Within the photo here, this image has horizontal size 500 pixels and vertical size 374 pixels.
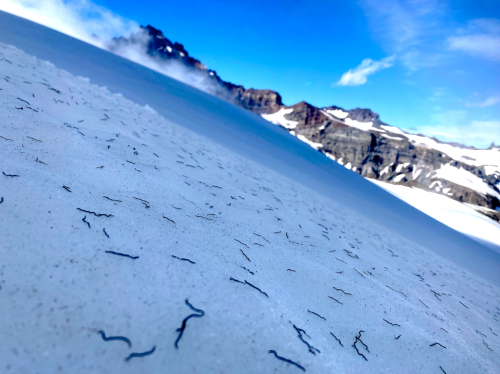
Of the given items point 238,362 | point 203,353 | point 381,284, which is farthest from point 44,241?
point 381,284

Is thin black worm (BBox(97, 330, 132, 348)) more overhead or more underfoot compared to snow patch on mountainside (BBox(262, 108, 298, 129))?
more underfoot

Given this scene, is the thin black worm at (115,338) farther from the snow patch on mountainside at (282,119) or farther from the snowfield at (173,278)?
the snow patch on mountainside at (282,119)

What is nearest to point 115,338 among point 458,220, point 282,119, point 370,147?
point 458,220

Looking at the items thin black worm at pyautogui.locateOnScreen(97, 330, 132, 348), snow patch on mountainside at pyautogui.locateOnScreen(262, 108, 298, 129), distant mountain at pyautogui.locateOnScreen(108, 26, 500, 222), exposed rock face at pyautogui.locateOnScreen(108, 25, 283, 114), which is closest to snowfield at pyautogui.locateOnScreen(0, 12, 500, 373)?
thin black worm at pyautogui.locateOnScreen(97, 330, 132, 348)

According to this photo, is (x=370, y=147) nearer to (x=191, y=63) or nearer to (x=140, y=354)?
(x=140, y=354)

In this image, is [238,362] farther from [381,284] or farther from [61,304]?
[381,284]

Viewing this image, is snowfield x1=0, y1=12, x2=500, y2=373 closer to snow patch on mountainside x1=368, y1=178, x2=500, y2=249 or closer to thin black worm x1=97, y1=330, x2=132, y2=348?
thin black worm x1=97, y1=330, x2=132, y2=348
